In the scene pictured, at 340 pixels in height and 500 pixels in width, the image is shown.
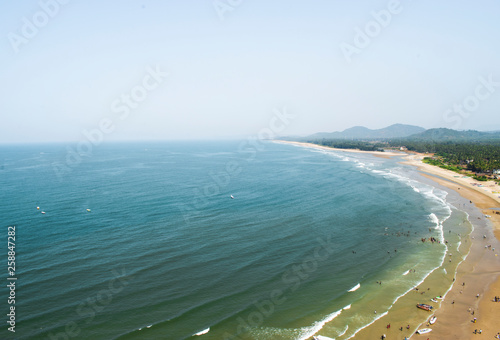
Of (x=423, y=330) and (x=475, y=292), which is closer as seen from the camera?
(x=423, y=330)

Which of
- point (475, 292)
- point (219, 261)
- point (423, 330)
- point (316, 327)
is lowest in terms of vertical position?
point (316, 327)

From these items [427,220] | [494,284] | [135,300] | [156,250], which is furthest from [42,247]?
[427,220]

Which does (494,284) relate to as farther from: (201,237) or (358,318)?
(201,237)

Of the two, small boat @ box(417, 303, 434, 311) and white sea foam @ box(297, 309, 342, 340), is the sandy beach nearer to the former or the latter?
small boat @ box(417, 303, 434, 311)

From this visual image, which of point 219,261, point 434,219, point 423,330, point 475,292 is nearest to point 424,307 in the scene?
point 423,330

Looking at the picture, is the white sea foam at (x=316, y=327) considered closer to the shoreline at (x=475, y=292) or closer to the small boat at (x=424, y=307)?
the shoreline at (x=475, y=292)

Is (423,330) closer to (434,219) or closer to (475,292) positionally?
(475,292)

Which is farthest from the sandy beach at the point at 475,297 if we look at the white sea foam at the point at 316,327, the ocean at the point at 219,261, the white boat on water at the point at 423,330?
the white sea foam at the point at 316,327

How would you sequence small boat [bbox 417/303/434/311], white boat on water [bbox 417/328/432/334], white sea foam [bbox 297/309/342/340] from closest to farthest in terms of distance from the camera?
white sea foam [bbox 297/309/342/340] < white boat on water [bbox 417/328/432/334] < small boat [bbox 417/303/434/311]

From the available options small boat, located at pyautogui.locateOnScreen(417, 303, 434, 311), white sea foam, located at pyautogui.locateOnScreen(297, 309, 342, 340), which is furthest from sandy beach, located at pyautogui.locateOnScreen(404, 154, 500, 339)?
white sea foam, located at pyautogui.locateOnScreen(297, 309, 342, 340)
